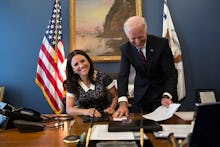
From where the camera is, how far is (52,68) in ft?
12.4

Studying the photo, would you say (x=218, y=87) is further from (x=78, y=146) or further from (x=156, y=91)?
(x=78, y=146)

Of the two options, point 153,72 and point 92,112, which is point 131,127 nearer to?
point 92,112

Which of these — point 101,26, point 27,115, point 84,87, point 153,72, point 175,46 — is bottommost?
point 27,115

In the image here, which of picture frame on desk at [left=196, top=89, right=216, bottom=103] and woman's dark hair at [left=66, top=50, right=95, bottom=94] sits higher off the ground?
woman's dark hair at [left=66, top=50, right=95, bottom=94]

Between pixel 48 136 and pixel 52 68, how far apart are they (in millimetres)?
2409

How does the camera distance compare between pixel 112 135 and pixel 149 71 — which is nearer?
pixel 112 135

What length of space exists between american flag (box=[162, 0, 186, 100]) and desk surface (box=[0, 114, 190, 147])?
2.23 m

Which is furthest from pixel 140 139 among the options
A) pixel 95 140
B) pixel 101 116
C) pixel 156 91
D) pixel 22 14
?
pixel 22 14

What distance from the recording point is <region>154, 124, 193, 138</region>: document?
4.28 feet

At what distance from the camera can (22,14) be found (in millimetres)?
4191

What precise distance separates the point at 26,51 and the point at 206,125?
147 inches

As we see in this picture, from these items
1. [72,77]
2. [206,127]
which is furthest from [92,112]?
[206,127]

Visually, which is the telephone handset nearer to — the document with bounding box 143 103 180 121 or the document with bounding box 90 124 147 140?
the document with bounding box 90 124 147 140

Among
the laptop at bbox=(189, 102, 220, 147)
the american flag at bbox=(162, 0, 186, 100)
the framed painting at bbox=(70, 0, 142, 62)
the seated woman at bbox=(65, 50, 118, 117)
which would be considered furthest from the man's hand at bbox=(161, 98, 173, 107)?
the framed painting at bbox=(70, 0, 142, 62)
